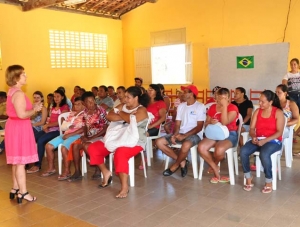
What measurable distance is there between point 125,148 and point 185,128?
0.96 metres

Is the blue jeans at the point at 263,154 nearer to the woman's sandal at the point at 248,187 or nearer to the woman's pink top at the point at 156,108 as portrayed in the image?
the woman's sandal at the point at 248,187

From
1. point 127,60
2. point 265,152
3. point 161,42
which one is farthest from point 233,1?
point 265,152

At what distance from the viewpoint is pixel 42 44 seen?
7883 mm

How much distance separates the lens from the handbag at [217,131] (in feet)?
12.3

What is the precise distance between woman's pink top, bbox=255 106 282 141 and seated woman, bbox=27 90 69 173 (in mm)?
2749

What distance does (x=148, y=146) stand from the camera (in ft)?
15.8

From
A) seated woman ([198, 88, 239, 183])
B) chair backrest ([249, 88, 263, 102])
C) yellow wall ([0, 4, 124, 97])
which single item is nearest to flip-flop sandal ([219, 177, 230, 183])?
seated woman ([198, 88, 239, 183])

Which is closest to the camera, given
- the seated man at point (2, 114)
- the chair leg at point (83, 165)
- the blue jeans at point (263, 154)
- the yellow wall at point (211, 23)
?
the blue jeans at point (263, 154)

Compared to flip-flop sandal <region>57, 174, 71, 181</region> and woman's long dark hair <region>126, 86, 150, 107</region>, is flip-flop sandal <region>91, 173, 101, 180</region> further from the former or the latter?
woman's long dark hair <region>126, 86, 150, 107</region>

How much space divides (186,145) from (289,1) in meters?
4.54

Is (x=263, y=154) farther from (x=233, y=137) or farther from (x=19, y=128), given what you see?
(x=19, y=128)

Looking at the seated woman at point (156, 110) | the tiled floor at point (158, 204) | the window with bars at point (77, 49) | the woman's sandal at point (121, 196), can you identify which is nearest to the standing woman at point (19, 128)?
the tiled floor at point (158, 204)

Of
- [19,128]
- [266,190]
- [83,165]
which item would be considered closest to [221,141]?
[266,190]

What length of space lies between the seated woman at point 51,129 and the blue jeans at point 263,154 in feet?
8.80
